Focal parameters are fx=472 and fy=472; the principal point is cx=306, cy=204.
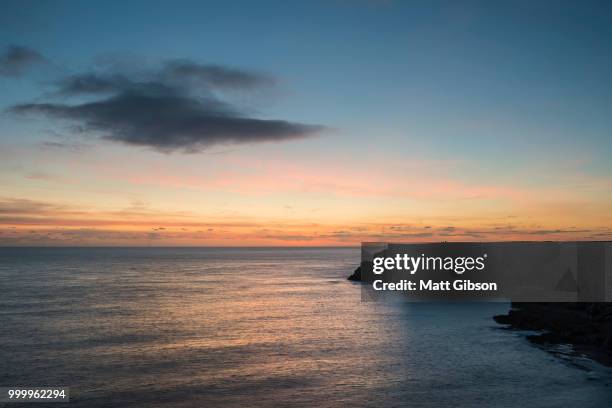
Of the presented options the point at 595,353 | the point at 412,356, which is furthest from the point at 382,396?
the point at 595,353

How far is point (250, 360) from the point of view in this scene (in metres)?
43.4

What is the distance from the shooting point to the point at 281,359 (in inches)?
1741

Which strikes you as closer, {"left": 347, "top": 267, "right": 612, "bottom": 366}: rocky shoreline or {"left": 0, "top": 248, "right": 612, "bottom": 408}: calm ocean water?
{"left": 0, "top": 248, "right": 612, "bottom": 408}: calm ocean water

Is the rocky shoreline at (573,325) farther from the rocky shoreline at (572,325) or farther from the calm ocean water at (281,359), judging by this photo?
the calm ocean water at (281,359)

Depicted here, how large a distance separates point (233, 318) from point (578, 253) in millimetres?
95482

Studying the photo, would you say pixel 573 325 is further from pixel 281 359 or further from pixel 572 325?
pixel 281 359

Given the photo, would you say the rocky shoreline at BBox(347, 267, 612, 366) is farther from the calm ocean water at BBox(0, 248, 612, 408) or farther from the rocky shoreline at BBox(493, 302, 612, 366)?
the calm ocean water at BBox(0, 248, 612, 408)

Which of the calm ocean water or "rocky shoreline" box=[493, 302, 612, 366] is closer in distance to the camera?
the calm ocean water

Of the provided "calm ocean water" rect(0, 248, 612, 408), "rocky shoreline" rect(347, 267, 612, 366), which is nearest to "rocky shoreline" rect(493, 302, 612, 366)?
"rocky shoreline" rect(347, 267, 612, 366)

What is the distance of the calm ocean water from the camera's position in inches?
1319

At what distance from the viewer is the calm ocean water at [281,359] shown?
1319 inches

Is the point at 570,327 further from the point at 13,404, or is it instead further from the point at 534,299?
the point at 13,404

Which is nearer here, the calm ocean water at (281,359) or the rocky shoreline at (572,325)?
the calm ocean water at (281,359)

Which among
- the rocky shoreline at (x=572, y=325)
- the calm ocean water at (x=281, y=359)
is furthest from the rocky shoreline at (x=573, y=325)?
the calm ocean water at (x=281, y=359)
